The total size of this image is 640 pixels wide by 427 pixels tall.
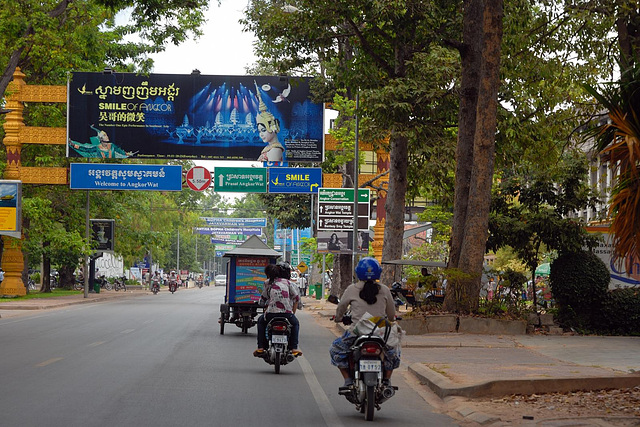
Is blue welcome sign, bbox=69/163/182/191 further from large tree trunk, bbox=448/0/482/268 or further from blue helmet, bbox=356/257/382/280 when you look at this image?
blue helmet, bbox=356/257/382/280

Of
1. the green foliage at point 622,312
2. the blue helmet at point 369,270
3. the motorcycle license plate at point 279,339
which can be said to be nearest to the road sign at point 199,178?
the green foliage at point 622,312

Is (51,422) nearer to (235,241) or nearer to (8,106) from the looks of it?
(8,106)

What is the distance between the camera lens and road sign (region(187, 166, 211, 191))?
41.9m

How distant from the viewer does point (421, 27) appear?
89.3 feet

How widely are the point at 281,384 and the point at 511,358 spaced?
17.5 ft

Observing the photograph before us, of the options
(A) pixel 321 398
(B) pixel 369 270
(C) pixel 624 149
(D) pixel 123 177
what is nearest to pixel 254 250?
(A) pixel 321 398

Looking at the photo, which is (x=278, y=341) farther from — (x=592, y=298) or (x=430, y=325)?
(x=592, y=298)

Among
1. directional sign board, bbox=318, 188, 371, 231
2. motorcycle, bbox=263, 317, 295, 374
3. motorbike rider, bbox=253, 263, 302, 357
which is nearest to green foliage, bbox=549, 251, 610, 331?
motorbike rider, bbox=253, 263, 302, 357

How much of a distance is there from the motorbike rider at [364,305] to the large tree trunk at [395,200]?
58.9 feet

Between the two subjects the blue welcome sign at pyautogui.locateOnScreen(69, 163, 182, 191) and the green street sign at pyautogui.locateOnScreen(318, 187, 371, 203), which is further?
the blue welcome sign at pyautogui.locateOnScreen(69, 163, 182, 191)

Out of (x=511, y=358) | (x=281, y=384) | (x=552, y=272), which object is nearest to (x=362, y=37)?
(x=552, y=272)

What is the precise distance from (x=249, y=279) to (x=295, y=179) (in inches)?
671

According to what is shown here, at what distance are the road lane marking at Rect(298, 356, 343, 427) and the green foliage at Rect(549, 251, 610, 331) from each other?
9066 millimetres

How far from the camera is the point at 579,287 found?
74.4ft
